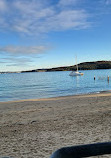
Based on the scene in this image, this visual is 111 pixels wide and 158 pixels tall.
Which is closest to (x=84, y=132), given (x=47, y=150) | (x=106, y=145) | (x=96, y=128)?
(x=96, y=128)

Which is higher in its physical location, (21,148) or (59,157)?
(59,157)

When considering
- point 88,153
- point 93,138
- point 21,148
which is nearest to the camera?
point 88,153

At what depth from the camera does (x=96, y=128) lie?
620 centimetres

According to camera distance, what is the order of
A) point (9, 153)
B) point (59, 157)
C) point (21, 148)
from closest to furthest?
point (59, 157), point (9, 153), point (21, 148)

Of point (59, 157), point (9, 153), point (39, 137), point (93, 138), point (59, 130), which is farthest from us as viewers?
point (59, 130)

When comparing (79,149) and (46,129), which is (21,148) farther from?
(79,149)

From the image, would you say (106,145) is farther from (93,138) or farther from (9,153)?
(93,138)

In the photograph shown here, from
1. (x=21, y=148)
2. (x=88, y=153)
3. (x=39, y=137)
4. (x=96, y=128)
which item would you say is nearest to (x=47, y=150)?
(x=21, y=148)

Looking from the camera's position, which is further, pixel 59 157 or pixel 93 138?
pixel 93 138

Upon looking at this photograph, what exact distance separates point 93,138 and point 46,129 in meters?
1.91

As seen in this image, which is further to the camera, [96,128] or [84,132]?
[96,128]

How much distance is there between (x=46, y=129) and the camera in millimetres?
6406

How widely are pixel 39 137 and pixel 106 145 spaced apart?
13.6 ft

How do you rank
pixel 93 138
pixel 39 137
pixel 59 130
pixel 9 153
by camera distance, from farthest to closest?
pixel 59 130
pixel 39 137
pixel 93 138
pixel 9 153
